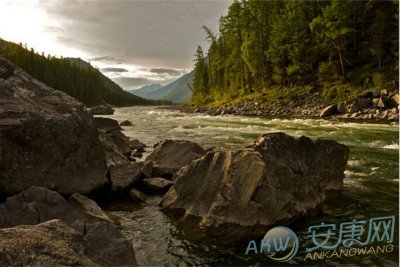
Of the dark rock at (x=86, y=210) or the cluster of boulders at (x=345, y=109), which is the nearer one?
the dark rock at (x=86, y=210)

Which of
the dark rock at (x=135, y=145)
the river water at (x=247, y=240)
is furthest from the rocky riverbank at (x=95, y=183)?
the dark rock at (x=135, y=145)

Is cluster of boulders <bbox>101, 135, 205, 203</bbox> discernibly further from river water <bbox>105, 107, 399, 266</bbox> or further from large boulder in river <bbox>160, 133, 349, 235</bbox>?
large boulder in river <bbox>160, 133, 349, 235</bbox>

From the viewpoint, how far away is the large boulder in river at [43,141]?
11.1m

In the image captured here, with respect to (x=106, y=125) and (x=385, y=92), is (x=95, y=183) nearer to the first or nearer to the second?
(x=106, y=125)

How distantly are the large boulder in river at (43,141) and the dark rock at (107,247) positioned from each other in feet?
15.5

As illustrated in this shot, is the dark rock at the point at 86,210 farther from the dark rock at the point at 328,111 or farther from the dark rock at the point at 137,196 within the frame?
the dark rock at the point at 328,111

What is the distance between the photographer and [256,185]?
32.8ft

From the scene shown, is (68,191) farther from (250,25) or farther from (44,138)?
(250,25)

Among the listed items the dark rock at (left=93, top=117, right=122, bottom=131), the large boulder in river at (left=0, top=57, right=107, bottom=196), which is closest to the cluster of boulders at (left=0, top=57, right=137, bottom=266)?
the large boulder in river at (left=0, top=57, right=107, bottom=196)

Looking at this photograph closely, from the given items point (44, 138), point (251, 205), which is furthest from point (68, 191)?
point (251, 205)

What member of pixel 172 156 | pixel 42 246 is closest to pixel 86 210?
pixel 42 246

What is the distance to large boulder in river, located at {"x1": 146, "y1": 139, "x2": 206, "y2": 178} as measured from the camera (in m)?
16.4

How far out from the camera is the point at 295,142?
12.9 meters

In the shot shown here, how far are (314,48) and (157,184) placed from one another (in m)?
55.2
